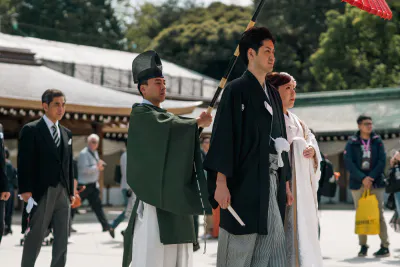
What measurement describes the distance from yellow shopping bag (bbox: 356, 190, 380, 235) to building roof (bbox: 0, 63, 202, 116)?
408 inches

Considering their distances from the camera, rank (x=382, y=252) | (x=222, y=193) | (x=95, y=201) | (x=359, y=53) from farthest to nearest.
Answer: (x=359, y=53) < (x=95, y=201) < (x=382, y=252) < (x=222, y=193)

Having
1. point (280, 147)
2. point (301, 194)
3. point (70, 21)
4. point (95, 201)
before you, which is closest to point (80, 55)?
point (70, 21)

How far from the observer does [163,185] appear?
16.7 feet

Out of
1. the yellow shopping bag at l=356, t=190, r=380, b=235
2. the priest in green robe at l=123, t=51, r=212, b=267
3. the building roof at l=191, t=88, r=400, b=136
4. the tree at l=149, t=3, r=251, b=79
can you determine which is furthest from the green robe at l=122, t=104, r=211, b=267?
the tree at l=149, t=3, r=251, b=79

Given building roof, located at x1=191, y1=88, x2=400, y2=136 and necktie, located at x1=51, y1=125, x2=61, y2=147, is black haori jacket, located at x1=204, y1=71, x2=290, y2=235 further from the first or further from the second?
building roof, located at x1=191, y1=88, x2=400, y2=136

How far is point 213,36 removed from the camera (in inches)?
1706

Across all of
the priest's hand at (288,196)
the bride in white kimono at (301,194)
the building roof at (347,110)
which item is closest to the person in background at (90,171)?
the bride in white kimono at (301,194)

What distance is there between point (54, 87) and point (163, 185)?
14.8m

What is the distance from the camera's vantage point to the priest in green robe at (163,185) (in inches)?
201

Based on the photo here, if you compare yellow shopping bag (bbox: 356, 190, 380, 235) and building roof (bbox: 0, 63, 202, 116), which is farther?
building roof (bbox: 0, 63, 202, 116)

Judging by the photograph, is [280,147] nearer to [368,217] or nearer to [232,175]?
[232,175]

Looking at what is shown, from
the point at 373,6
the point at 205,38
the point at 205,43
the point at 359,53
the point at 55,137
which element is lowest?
the point at 55,137

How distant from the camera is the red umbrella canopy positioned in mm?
5191

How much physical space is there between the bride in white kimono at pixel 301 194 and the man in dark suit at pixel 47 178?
2.07 m
